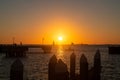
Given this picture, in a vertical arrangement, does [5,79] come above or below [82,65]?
below

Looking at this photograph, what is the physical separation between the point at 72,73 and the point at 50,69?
37.1ft

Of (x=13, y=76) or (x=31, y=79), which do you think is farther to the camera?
(x=31, y=79)

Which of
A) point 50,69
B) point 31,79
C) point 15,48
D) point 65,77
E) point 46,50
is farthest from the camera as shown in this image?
point 46,50

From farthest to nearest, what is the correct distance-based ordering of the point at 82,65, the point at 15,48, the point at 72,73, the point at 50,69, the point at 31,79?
the point at 15,48 → the point at 31,79 → the point at 72,73 → the point at 82,65 → the point at 50,69

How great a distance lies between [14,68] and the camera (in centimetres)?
1038

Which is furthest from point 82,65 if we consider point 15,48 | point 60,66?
point 15,48

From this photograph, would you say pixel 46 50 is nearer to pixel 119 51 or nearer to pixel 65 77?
pixel 119 51

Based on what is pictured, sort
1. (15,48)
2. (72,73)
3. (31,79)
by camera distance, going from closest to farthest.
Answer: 1. (72,73)
2. (31,79)
3. (15,48)

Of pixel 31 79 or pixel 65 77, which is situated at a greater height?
pixel 65 77

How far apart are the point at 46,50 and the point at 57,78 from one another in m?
169

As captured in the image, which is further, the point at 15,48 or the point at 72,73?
the point at 15,48

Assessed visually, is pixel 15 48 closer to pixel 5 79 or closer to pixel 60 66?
pixel 5 79

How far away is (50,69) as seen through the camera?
1581cm

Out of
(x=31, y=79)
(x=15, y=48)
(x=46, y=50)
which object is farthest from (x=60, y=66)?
(x=46, y=50)
